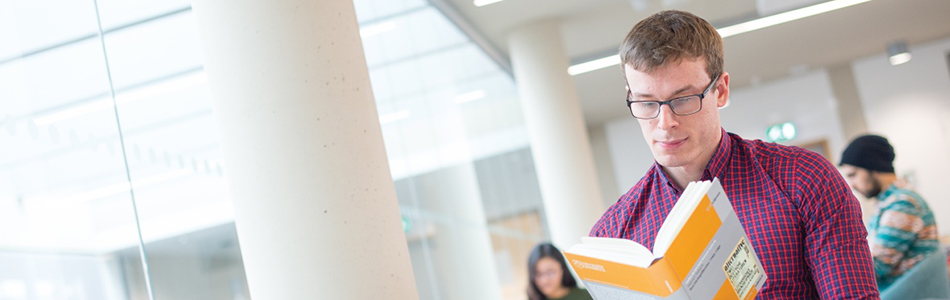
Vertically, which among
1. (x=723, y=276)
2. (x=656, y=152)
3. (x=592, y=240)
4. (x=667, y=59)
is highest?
(x=667, y=59)

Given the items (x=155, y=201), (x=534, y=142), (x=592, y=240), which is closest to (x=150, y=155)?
(x=155, y=201)

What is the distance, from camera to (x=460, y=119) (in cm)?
669

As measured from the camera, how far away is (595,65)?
10.4 m

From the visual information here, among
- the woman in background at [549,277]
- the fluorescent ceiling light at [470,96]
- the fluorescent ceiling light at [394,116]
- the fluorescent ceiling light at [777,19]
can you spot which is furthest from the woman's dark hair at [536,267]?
the fluorescent ceiling light at [777,19]

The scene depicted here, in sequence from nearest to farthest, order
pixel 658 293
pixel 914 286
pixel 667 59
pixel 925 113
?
pixel 658 293 → pixel 667 59 → pixel 914 286 → pixel 925 113

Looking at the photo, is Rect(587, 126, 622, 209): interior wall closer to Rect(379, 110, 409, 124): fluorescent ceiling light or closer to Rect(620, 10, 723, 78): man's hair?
Rect(379, 110, 409, 124): fluorescent ceiling light

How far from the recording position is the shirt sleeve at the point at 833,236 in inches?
58.8

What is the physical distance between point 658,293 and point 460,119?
5.26 metres

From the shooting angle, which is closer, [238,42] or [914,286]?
[238,42]

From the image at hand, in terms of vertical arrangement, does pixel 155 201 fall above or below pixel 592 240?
above

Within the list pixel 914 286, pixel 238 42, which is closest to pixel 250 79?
pixel 238 42

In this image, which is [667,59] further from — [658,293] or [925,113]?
[925,113]

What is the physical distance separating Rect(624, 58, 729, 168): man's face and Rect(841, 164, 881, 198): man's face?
2.36 meters

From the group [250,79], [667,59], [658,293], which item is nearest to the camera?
[658,293]
